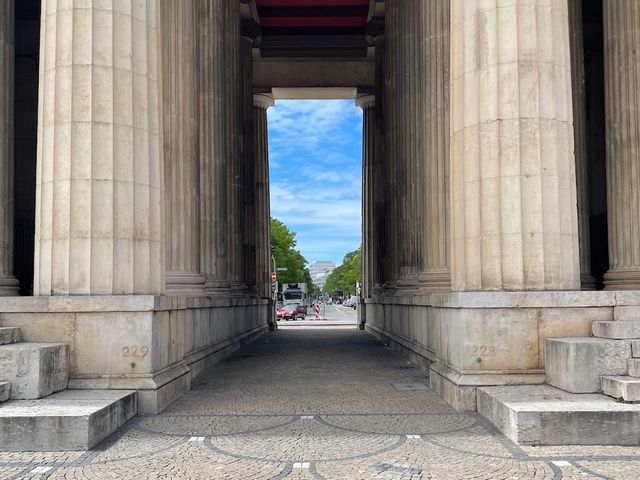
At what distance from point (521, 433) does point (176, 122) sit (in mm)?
10552

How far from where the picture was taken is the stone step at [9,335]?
8.99 m

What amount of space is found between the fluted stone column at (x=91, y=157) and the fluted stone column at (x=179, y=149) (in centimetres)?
441

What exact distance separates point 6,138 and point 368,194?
2240 centimetres

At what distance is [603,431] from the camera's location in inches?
290

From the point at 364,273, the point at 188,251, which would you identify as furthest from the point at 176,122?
the point at 364,273

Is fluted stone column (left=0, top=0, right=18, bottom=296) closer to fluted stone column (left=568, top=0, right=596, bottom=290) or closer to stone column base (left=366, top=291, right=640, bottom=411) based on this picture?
stone column base (left=366, top=291, right=640, bottom=411)

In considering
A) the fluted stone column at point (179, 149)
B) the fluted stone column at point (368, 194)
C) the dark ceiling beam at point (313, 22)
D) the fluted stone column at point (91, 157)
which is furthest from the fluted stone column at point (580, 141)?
the dark ceiling beam at point (313, 22)

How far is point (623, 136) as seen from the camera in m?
14.2

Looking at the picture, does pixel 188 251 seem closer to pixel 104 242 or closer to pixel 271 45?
pixel 104 242

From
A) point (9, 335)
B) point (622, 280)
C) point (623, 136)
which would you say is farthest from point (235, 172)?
point (9, 335)

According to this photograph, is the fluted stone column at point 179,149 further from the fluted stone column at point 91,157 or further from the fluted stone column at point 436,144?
the fluted stone column at point 436,144

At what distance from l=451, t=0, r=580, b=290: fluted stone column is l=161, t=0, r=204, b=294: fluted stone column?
7.08m

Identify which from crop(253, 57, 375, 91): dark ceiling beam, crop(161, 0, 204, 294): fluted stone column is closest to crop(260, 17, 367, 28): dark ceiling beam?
crop(253, 57, 375, 91): dark ceiling beam

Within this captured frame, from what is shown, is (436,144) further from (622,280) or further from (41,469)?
(41,469)
